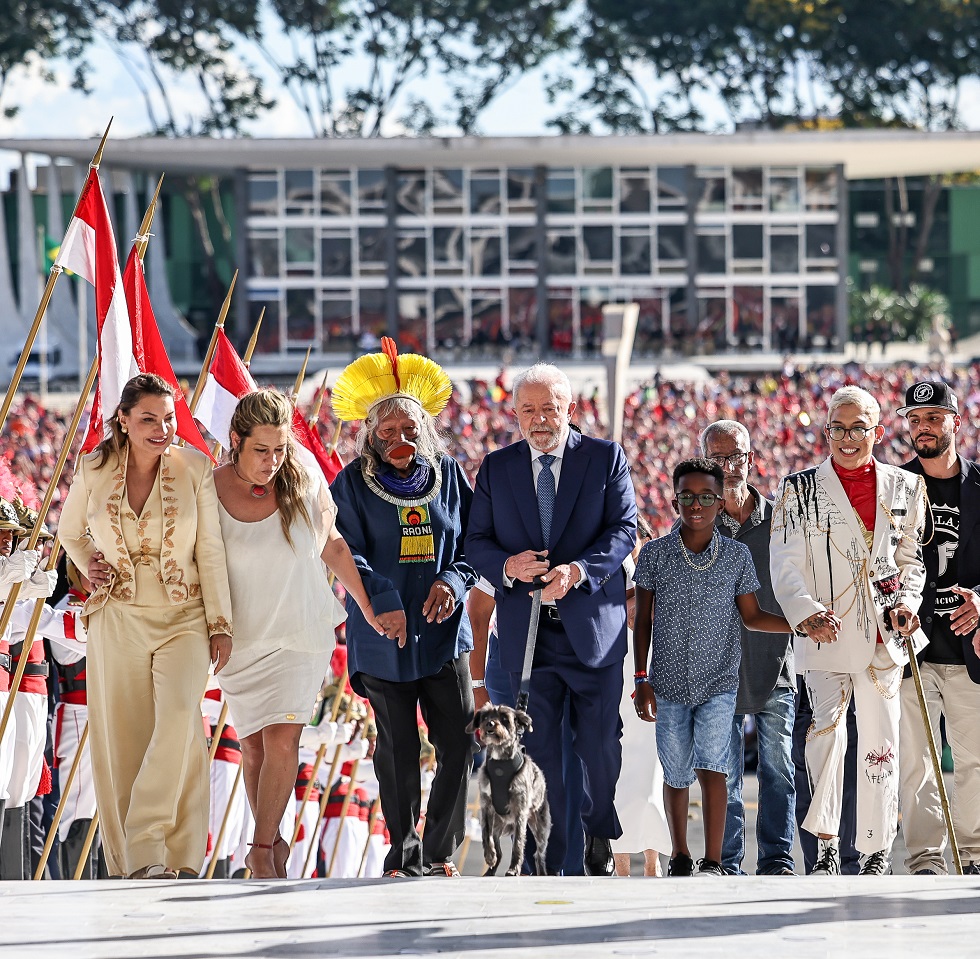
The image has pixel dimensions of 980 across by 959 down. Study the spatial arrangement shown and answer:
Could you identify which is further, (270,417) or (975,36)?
(975,36)

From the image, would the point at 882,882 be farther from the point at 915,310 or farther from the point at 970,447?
the point at 915,310

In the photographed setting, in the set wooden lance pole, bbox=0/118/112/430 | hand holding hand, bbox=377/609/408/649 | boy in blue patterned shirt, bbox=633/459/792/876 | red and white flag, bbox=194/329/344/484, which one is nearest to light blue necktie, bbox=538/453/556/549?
boy in blue patterned shirt, bbox=633/459/792/876

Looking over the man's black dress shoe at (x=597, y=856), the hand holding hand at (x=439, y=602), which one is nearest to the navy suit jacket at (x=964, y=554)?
the man's black dress shoe at (x=597, y=856)

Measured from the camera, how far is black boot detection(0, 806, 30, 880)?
7641 millimetres

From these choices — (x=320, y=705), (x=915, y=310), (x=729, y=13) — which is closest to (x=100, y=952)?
(x=320, y=705)

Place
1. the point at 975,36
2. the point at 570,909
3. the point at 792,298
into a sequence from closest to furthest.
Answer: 1. the point at 570,909
2. the point at 792,298
3. the point at 975,36

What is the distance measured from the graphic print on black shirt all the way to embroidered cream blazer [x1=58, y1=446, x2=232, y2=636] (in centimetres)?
258

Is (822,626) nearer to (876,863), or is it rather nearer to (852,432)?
(852,432)

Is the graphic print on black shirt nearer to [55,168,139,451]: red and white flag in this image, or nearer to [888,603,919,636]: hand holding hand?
[888,603,919,636]: hand holding hand

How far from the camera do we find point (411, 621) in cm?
595

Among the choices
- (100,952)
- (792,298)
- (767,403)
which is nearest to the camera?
(100,952)

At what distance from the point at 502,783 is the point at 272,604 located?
0.99 metres

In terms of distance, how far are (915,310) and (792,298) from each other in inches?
169

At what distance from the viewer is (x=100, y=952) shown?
4.32 metres
